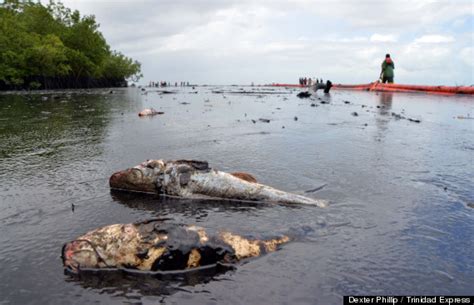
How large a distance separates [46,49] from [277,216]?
63506 millimetres

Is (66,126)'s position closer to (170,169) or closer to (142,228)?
(170,169)

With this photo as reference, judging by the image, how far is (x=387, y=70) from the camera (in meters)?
48.9

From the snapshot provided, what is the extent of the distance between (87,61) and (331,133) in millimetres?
70172

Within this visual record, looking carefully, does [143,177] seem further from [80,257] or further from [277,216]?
[80,257]

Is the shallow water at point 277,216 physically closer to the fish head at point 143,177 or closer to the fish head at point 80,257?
the fish head at point 80,257

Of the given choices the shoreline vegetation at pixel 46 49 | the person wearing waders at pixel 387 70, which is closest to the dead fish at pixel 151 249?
the person wearing waders at pixel 387 70

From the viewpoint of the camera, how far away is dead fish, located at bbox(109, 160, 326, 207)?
6.75 m

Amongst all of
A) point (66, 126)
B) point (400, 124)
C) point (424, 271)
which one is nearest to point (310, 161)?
point (424, 271)

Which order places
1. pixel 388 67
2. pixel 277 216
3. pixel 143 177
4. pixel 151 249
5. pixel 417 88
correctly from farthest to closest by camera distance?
pixel 388 67 < pixel 417 88 < pixel 143 177 < pixel 277 216 < pixel 151 249

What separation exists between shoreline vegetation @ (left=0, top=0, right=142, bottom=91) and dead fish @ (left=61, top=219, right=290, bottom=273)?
200ft

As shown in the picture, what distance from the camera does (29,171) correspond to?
873cm

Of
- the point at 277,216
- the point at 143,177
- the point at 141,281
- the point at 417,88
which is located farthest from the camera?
the point at 417,88

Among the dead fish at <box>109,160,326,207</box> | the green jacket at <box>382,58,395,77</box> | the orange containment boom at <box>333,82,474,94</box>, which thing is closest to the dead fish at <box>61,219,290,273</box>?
the dead fish at <box>109,160,326,207</box>

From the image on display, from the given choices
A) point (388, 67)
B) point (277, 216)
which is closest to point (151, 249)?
point (277, 216)
